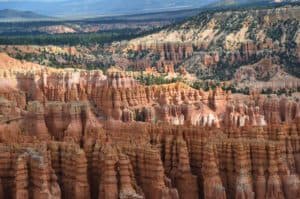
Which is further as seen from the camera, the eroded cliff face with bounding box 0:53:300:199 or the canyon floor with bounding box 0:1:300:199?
the canyon floor with bounding box 0:1:300:199

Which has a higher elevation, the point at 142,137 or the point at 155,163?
the point at 155,163

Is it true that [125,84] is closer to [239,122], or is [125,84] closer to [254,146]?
[239,122]

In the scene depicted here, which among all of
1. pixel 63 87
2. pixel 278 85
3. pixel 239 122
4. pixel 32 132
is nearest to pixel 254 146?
pixel 32 132

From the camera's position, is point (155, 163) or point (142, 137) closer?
point (155, 163)

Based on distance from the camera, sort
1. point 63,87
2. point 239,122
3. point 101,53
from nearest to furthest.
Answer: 1. point 239,122
2. point 63,87
3. point 101,53

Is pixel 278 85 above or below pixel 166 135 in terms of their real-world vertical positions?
below

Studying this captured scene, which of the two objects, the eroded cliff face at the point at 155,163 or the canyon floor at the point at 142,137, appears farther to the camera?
the canyon floor at the point at 142,137

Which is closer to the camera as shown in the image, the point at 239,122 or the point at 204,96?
the point at 239,122

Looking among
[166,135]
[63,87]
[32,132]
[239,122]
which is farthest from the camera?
[63,87]
